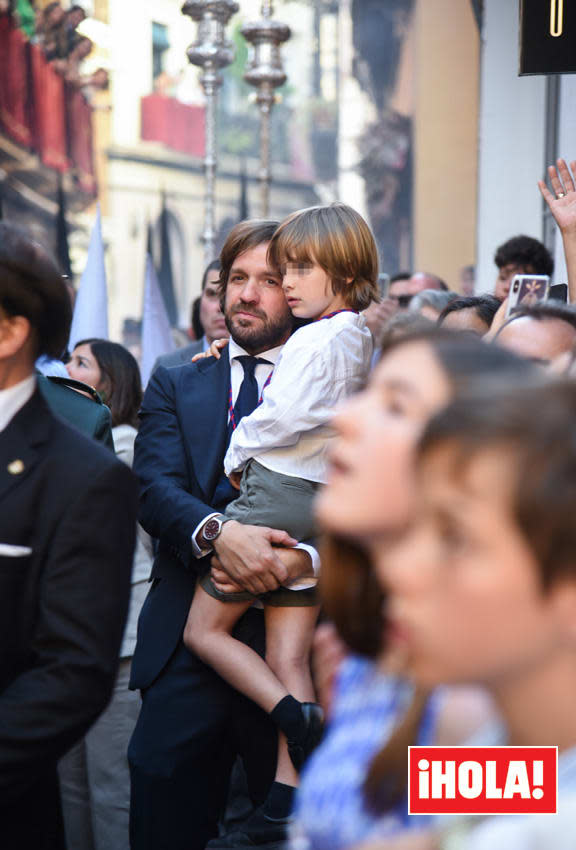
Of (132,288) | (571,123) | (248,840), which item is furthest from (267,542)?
(132,288)

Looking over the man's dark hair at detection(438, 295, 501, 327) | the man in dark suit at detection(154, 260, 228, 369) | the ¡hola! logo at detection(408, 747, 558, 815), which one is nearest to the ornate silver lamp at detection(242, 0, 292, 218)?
the man in dark suit at detection(154, 260, 228, 369)

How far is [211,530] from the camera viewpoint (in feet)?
10.4

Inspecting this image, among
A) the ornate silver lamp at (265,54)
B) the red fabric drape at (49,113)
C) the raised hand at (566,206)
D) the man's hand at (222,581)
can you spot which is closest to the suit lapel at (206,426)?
the man's hand at (222,581)

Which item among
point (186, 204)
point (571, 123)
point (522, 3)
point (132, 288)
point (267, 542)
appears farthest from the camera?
point (186, 204)

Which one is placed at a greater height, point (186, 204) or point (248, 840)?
point (186, 204)

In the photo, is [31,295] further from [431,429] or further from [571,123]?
[571,123]

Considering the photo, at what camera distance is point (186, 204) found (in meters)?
34.5

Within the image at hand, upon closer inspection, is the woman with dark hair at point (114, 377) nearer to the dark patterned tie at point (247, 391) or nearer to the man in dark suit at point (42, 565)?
the dark patterned tie at point (247, 391)

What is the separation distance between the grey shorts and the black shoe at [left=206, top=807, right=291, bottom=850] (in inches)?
21.8

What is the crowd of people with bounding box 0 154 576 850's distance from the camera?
107 cm

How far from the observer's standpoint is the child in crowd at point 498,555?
1036 mm

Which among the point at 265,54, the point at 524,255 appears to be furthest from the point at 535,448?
the point at 265,54

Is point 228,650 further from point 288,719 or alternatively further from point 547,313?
point 547,313

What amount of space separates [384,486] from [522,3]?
Result: 394cm
